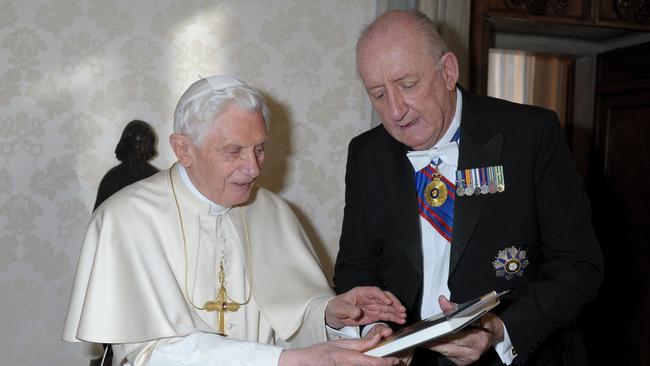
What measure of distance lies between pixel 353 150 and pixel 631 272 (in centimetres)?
316

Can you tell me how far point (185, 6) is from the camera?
3.91 meters

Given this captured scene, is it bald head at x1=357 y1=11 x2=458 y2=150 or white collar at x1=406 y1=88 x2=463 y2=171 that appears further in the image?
white collar at x1=406 y1=88 x2=463 y2=171

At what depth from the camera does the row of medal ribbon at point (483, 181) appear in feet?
7.53

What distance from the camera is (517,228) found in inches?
90.0

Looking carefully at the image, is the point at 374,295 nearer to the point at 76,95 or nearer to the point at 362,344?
the point at 362,344

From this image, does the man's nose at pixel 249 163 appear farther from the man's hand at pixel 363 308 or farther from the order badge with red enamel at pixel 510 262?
the order badge with red enamel at pixel 510 262

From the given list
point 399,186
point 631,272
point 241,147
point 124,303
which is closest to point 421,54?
point 399,186

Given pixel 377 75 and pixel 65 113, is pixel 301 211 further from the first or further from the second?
pixel 377 75

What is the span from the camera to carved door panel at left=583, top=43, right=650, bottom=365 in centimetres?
485

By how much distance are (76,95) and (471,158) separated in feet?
7.69

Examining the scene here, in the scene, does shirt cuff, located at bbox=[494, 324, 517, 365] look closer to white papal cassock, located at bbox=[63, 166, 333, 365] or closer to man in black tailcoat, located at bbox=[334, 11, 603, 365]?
man in black tailcoat, located at bbox=[334, 11, 603, 365]

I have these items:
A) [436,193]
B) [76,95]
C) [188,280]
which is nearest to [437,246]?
[436,193]

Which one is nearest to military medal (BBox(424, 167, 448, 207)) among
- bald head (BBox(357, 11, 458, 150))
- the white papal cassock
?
bald head (BBox(357, 11, 458, 150))

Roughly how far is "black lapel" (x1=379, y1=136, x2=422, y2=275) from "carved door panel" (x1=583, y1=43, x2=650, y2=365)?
9.82 ft
